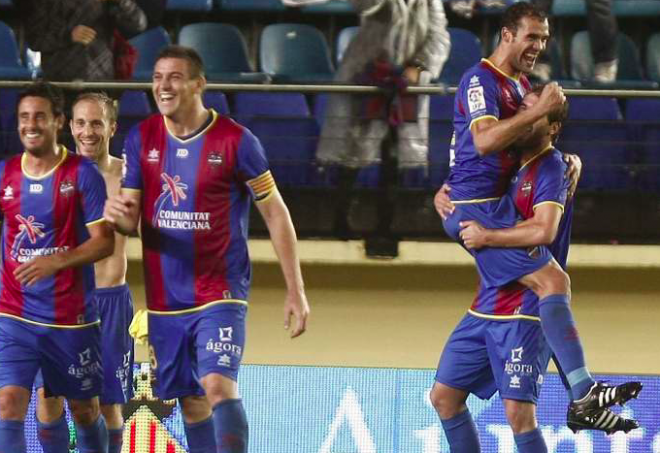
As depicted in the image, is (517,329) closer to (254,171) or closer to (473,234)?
(473,234)

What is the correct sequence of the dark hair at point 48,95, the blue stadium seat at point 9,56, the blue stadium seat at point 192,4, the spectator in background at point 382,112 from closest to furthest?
the dark hair at point 48,95 → the spectator in background at point 382,112 → the blue stadium seat at point 9,56 → the blue stadium seat at point 192,4

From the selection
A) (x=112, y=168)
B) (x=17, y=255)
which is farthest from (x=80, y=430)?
(x=112, y=168)

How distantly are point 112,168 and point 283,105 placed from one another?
2.11 meters

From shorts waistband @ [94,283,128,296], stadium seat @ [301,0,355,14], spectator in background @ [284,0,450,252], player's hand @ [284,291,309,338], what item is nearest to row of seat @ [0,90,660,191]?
spectator in background @ [284,0,450,252]

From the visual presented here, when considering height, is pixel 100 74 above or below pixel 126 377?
above

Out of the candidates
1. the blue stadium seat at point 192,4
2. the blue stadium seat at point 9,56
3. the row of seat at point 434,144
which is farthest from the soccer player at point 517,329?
the blue stadium seat at point 192,4

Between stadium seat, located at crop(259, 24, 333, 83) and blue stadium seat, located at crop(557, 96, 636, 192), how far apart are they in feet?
6.45

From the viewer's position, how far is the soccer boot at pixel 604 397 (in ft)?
19.4

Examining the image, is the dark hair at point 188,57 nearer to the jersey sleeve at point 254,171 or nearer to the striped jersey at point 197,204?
the striped jersey at point 197,204

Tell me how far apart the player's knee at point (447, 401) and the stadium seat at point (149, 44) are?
433 centimetres

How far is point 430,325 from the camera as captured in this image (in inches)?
341

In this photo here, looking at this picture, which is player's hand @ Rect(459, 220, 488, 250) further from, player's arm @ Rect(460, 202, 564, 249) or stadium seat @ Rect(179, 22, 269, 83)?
stadium seat @ Rect(179, 22, 269, 83)

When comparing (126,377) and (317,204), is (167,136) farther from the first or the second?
(317,204)

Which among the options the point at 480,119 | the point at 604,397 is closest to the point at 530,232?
the point at 480,119
